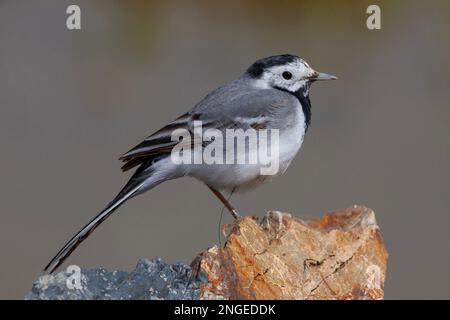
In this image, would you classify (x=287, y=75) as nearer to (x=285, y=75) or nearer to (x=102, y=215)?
(x=285, y=75)

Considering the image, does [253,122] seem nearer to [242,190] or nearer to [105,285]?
[242,190]

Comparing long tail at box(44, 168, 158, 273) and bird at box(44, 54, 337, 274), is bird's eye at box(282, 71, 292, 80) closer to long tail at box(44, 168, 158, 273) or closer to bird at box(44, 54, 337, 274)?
bird at box(44, 54, 337, 274)

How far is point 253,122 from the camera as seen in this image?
561 cm

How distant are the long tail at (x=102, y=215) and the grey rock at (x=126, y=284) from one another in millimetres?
617

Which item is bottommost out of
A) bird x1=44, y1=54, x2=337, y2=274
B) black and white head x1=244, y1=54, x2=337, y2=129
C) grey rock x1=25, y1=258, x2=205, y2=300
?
grey rock x1=25, y1=258, x2=205, y2=300

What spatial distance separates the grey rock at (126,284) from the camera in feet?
14.3

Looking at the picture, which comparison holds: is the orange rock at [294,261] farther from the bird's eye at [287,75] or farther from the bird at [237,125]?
the bird's eye at [287,75]

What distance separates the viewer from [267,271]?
15.1 ft

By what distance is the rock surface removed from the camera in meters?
4.45

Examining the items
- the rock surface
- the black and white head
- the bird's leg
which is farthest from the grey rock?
the black and white head

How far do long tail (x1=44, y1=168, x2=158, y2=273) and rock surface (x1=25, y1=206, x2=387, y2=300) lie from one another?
610 millimetres

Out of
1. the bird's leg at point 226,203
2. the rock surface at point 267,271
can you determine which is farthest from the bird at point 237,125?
the rock surface at point 267,271

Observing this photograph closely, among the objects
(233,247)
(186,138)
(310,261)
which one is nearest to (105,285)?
(233,247)

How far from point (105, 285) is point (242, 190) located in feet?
5.02
